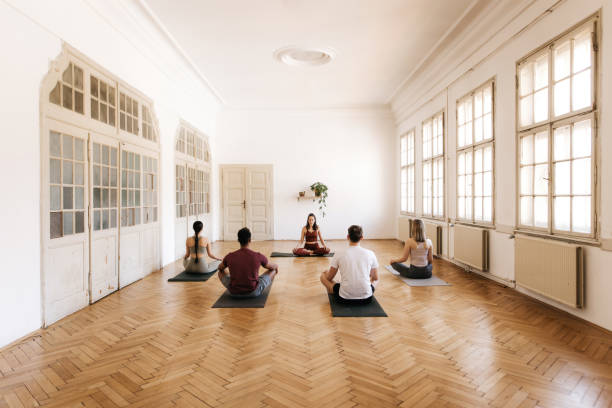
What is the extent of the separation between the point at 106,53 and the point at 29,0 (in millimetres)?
1310

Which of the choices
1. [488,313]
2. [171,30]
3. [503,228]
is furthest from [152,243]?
[503,228]

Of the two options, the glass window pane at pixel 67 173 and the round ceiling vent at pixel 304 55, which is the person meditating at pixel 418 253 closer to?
the round ceiling vent at pixel 304 55

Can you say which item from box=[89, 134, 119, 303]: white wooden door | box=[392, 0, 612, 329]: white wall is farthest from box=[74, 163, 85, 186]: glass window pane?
box=[392, 0, 612, 329]: white wall

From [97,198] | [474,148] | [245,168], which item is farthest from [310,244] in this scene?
[97,198]

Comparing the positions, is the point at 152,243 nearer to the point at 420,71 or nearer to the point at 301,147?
the point at 301,147

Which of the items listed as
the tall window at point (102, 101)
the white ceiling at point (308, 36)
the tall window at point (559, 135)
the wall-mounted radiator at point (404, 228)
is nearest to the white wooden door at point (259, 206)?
the white ceiling at point (308, 36)

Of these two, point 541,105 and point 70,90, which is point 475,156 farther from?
point 70,90

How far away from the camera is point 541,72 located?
425 cm

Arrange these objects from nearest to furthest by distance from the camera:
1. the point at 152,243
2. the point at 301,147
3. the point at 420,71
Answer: the point at 152,243 → the point at 420,71 → the point at 301,147

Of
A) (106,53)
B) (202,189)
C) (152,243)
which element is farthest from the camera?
(202,189)

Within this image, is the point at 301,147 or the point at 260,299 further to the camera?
the point at 301,147

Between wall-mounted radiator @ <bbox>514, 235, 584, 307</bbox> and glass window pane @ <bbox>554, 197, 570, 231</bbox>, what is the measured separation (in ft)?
0.76

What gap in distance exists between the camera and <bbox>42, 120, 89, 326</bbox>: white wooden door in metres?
3.42

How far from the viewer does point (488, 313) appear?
147 inches
